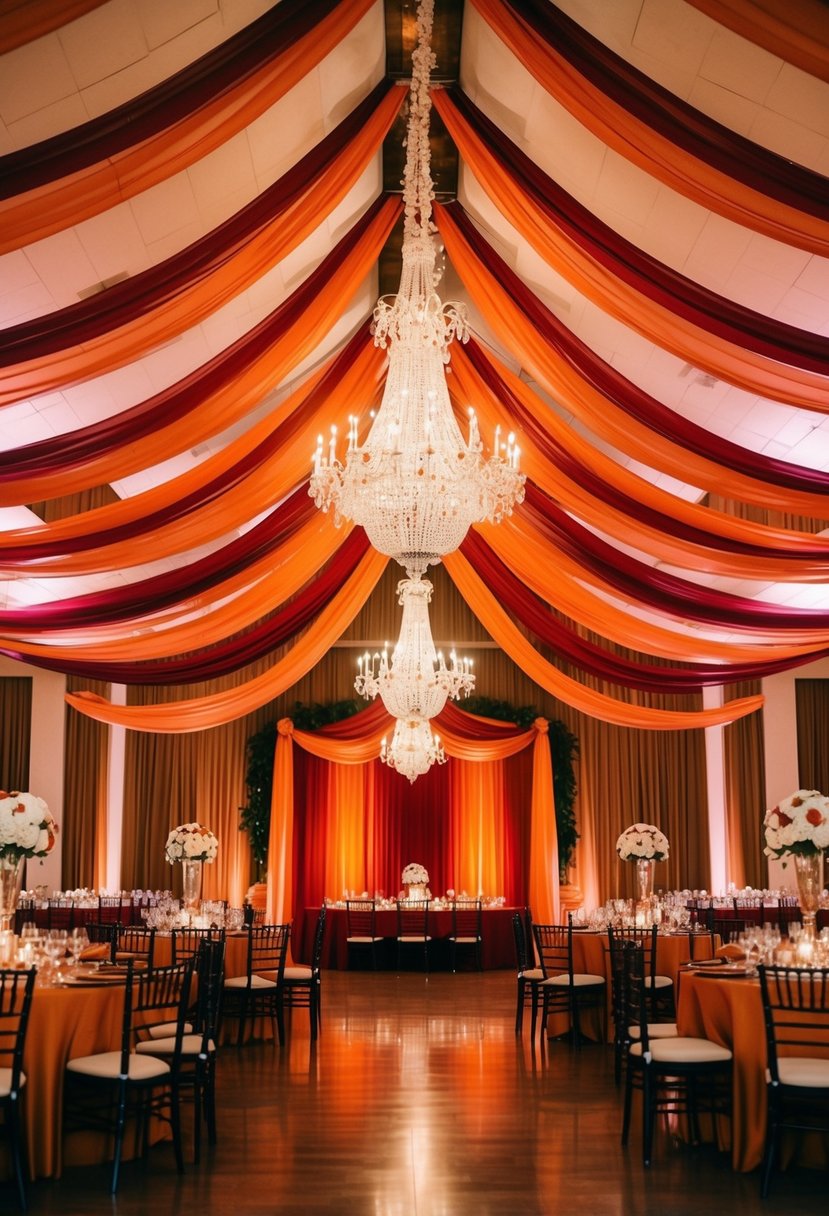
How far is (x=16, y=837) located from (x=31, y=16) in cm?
408

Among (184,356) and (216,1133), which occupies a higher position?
(184,356)

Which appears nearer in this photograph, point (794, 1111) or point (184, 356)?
point (794, 1111)

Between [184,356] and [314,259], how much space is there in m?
1.22

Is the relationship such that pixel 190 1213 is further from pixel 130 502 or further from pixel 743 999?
pixel 130 502

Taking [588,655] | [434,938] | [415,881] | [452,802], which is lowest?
[434,938]

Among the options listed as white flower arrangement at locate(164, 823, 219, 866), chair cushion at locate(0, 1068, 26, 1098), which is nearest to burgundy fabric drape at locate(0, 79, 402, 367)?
chair cushion at locate(0, 1068, 26, 1098)

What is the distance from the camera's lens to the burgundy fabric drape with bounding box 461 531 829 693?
9969 millimetres

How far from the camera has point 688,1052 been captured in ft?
18.2

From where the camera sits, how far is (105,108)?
20.3 ft

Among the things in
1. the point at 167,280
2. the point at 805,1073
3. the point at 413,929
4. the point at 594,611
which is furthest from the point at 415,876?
the point at 167,280

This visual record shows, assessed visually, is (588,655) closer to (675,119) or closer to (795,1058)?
(795,1058)

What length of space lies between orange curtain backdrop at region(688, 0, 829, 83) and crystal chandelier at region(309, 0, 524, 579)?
275 cm

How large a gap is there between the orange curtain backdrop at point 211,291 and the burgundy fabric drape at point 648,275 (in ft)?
2.03

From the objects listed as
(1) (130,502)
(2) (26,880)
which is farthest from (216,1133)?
(2) (26,880)
